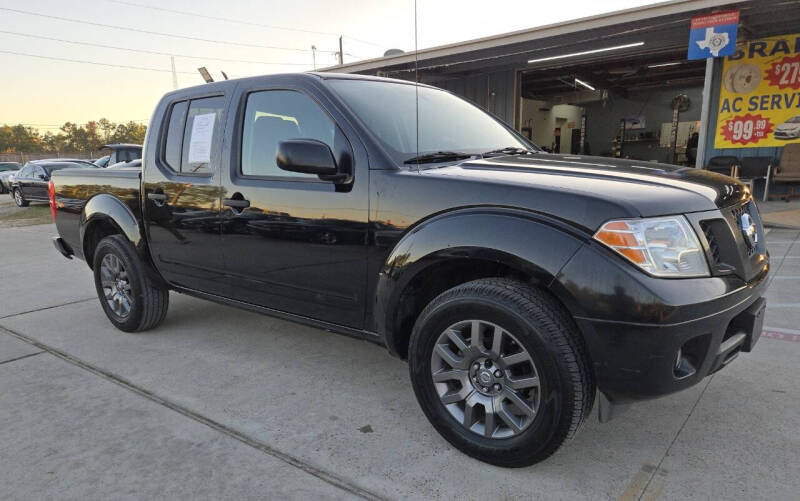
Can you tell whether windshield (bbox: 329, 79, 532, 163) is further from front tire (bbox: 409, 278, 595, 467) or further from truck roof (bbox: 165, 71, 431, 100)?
front tire (bbox: 409, 278, 595, 467)

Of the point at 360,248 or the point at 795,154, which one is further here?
the point at 795,154

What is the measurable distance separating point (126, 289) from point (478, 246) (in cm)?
316

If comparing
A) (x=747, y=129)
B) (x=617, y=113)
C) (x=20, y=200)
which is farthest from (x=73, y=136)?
(x=747, y=129)

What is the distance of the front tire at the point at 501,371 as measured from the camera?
199 cm

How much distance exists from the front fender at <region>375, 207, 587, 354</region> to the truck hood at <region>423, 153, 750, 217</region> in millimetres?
112

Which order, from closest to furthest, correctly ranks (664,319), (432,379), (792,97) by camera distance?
(664,319) → (432,379) → (792,97)

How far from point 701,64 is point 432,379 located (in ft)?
57.9

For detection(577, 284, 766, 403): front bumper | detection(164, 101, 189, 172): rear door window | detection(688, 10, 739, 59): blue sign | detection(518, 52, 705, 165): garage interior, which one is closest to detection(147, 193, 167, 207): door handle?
detection(164, 101, 189, 172): rear door window

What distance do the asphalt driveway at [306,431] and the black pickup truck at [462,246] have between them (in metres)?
0.30

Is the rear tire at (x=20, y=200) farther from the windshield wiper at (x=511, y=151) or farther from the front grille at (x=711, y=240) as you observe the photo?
the front grille at (x=711, y=240)

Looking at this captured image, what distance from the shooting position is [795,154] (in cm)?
1043

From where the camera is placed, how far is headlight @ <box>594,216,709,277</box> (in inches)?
73.9

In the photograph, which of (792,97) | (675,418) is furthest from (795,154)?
(675,418)

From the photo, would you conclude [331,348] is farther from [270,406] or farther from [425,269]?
[425,269]
